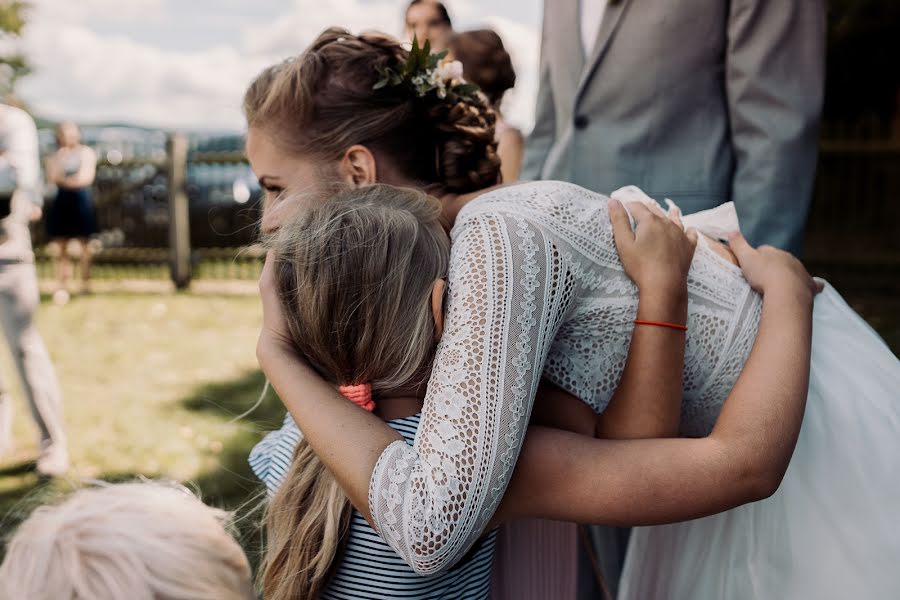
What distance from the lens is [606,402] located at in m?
1.67

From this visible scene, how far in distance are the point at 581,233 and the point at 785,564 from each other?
0.75 meters

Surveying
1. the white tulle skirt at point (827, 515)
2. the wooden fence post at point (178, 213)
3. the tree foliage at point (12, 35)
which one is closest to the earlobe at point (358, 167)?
the white tulle skirt at point (827, 515)

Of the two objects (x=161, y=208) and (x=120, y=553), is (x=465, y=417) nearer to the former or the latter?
(x=120, y=553)

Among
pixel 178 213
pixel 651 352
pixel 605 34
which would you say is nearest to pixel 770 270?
pixel 651 352

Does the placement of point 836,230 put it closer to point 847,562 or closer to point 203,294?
point 203,294

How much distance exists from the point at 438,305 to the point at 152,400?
4368 millimetres

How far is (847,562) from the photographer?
4.97 ft

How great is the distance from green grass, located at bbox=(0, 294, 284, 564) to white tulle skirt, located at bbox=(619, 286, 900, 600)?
1429 millimetres

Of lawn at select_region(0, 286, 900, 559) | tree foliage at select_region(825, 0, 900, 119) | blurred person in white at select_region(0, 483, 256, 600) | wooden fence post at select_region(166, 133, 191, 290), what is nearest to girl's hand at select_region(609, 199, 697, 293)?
blurred person in white at select_region(0, 483, 256, 600)

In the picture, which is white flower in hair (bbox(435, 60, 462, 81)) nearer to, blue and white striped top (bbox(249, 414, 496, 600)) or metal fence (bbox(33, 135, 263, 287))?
blue and white striped top (bbox(249, 414, 496, 600))

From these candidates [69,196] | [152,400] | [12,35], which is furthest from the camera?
[12,35]

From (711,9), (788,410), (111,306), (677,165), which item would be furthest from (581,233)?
(111,306)

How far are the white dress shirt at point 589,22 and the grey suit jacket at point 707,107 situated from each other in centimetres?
3

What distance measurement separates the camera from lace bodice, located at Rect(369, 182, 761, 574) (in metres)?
1.29
